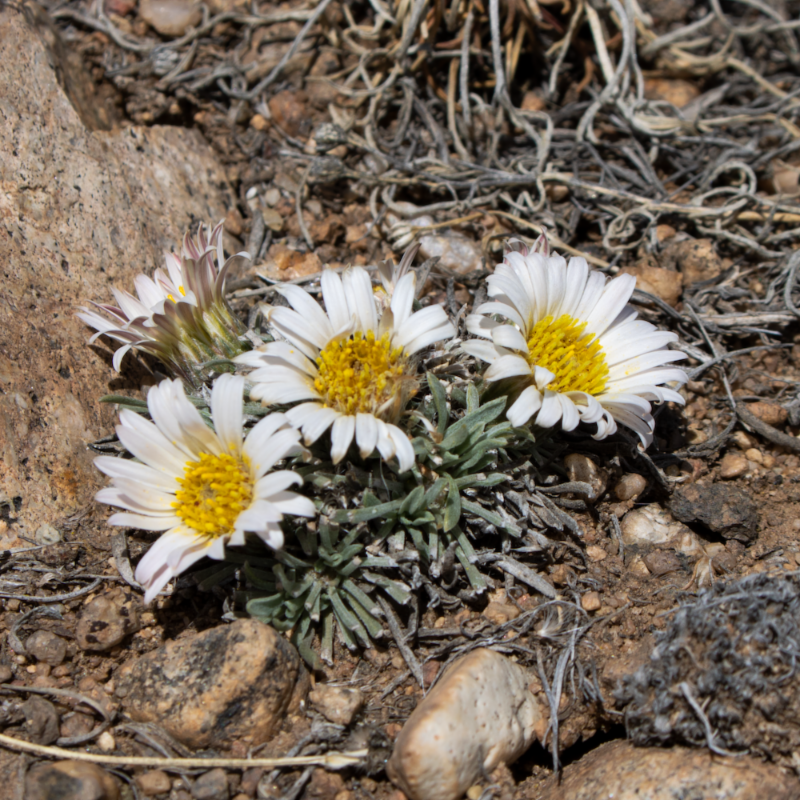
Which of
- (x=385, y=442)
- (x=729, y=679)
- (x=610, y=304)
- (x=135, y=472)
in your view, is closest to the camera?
(x=729, y=679)

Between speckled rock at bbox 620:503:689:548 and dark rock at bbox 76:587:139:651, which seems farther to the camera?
speckled rock at bbox 620:503:689:548

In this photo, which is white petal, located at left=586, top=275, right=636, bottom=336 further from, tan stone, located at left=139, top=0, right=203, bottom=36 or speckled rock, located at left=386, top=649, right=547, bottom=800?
tan stone, located at left=139, top=0, right=203, bottom=36

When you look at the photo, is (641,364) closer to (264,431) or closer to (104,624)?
(264,431)

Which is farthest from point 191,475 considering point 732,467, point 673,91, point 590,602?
point 673,91

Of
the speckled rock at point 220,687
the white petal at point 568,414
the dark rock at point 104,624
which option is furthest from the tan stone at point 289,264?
the speckled rock at point 220,687

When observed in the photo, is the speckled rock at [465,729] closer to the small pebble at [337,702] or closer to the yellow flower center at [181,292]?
the small pebble at [337,702]

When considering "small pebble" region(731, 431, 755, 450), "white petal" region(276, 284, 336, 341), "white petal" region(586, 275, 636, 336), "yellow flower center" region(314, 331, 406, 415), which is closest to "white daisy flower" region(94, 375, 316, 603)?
"yellow flower center" region(314, 331, 406, 415)
